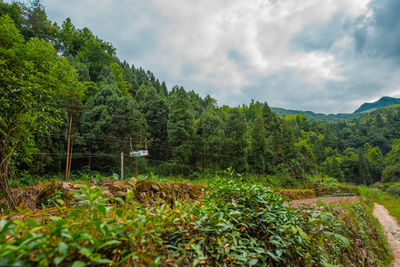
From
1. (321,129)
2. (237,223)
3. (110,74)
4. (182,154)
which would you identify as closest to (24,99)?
(237,223)

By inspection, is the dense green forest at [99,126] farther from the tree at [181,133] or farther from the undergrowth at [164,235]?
the undergrowth at [164,235]

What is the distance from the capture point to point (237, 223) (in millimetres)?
1585

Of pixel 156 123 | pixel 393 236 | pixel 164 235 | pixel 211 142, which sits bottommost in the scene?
pixel 393 236

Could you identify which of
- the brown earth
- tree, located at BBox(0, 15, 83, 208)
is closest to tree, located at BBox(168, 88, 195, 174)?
tree, located at BBox(0, 15, 83, 208)

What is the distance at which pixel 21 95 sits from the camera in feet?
11.3

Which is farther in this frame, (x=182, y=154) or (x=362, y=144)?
(x=362, y=144)

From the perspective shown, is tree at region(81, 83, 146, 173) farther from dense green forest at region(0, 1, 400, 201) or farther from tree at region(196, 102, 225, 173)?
tree at region(196, 102, 225, 173)

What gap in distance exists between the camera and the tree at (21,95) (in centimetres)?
325

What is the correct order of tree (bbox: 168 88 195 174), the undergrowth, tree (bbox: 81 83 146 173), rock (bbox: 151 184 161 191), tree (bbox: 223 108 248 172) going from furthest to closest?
tree (bbox: 223 108 248 172) < tree (bbox: 168 88 195 174) < tree (bbox: 81 83 146 173) < rock (bbox: 151 184 161 191) < the undergrowth

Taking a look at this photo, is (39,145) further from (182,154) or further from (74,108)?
(182,154)

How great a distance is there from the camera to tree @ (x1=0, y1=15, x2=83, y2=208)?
3246 millimetres

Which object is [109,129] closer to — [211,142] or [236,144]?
[211,142]

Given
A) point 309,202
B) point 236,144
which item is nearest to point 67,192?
point 309,202

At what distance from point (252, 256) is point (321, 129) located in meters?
87.3
